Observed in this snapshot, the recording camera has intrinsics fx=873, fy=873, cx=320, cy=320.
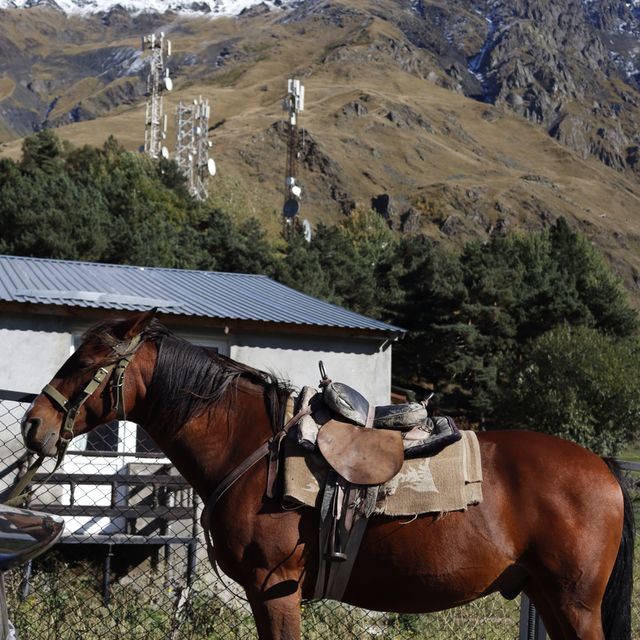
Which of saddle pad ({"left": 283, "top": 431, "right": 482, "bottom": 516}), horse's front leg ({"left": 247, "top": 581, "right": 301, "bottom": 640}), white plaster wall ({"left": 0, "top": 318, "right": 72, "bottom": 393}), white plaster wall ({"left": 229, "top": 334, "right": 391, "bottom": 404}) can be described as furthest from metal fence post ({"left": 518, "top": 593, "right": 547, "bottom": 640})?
white plaster wall ({"left": 0, "top": 318, "right": 72, "bottom": 393})

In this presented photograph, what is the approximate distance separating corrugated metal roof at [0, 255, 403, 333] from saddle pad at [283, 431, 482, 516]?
9099 millimetres

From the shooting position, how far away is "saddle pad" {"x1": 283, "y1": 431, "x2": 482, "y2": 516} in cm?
392

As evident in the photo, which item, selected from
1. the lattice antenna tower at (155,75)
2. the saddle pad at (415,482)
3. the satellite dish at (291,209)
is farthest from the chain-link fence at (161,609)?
the lattice antenna tower at (155,75)

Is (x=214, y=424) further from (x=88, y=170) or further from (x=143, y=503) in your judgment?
(x=88, y=170)

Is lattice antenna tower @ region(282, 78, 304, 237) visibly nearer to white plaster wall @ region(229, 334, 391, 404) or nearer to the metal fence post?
white plaster wall @ region(229, 334, 391, 404)

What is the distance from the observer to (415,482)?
4.00m

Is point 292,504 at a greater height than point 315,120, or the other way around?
point 292,504

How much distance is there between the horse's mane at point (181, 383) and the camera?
4.12 m

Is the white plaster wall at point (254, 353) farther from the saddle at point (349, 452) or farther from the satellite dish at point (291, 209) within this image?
the satellite dish at point (291, 209)

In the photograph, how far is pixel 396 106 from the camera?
166125 millimetres

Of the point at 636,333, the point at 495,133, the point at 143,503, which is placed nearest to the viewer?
the point at 143,503

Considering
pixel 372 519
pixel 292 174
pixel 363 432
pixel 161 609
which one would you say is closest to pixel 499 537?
pixel 372 519

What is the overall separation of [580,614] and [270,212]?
88239 mm

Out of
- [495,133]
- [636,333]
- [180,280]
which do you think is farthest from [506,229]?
[180,280]
